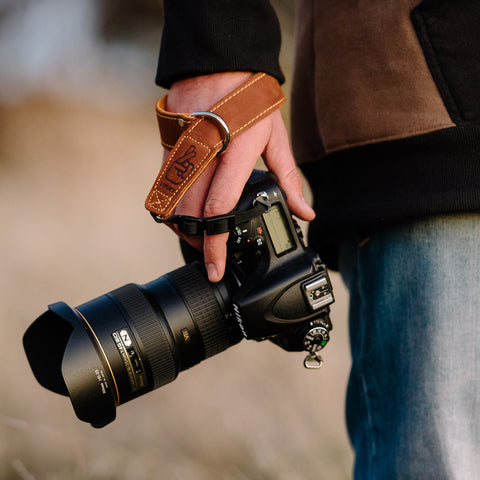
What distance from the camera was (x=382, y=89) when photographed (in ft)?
2.37

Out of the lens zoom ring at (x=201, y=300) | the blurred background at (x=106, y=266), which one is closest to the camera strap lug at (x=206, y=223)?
the lens zoom ring at (x=201, y=300)

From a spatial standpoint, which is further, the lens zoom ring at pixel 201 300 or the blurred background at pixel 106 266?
the blurred background at pixel 106 266

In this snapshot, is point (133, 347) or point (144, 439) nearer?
point (133, 347)

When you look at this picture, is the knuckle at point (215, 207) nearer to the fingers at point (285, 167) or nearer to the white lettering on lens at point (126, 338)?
the fingers at point (285, 167)

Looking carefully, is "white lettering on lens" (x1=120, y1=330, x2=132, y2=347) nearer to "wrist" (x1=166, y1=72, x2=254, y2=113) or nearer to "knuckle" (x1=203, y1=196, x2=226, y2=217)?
"knuckle" (x1=203, y1=196, x2=226, y2=217)

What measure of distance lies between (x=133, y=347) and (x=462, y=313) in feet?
1.52

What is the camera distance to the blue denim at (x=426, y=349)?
2.17ft

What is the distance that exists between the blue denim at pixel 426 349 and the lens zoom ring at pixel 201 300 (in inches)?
9.5

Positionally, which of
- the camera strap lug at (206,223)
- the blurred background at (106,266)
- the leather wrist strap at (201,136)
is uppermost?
the leather wrist strap at (201,136)

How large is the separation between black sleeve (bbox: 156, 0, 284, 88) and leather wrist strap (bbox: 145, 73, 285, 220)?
0.03m

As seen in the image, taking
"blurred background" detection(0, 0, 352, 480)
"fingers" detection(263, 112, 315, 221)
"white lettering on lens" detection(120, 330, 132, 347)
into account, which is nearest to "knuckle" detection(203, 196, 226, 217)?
"fingers" detection(263, 112, 315, 221)

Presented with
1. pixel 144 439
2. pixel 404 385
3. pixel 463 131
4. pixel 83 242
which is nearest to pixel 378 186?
pixel 463 131

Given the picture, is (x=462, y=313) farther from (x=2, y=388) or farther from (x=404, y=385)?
(x=2, y=388)

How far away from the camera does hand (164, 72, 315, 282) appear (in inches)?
28.3
